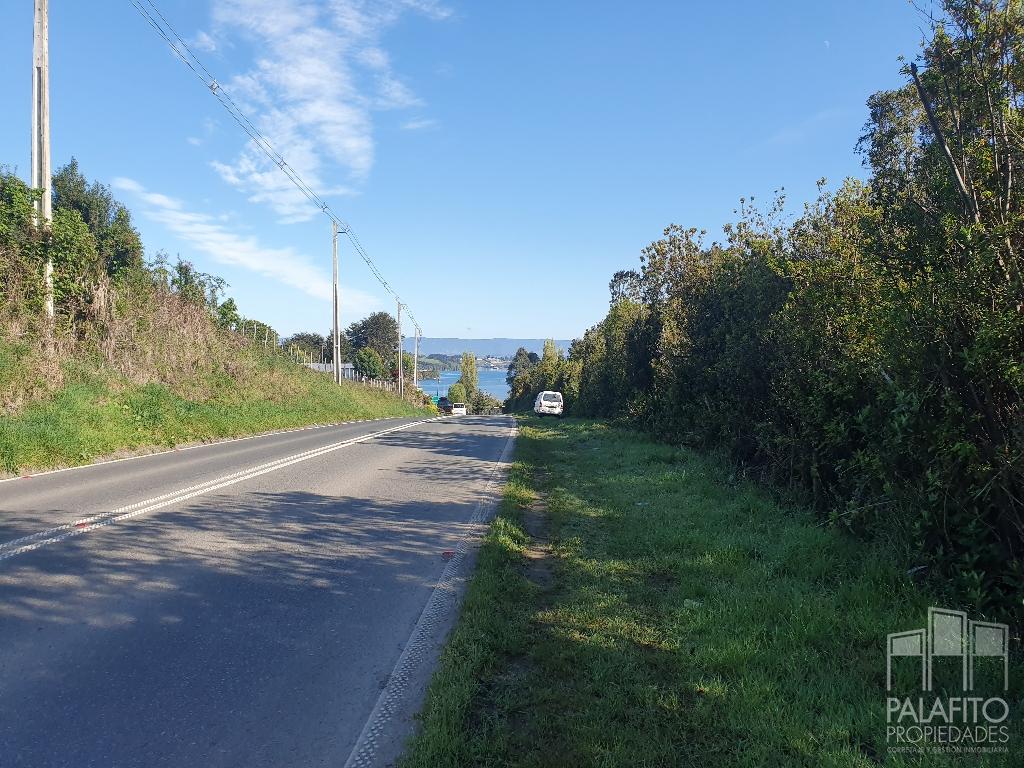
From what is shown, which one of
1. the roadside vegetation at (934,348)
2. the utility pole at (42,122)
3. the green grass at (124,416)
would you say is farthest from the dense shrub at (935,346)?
the utility pole at (42,122)

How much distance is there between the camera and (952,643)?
12.8ft

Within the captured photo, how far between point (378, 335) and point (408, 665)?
94154 mm

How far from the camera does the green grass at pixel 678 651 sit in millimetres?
3141

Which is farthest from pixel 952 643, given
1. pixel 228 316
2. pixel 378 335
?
pixel 378 335

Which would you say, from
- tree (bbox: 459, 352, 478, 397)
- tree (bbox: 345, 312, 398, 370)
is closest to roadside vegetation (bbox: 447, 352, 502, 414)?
tree (bbox: 459, 352, 478, 397)

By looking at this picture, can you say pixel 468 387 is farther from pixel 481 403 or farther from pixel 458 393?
pixel 481 403

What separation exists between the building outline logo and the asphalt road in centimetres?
293

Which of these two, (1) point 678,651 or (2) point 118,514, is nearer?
(1) point 678,651

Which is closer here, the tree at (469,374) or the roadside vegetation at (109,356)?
the roadside vegetation at (109,356)

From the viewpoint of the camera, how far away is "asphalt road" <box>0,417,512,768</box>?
3.20 m

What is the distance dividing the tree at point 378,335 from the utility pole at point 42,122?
77810mm

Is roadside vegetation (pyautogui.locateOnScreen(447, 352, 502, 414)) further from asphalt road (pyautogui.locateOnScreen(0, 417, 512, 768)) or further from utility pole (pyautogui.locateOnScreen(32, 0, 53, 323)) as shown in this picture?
asphalt road (pyautogui.locateOnScreen(0, 417, 512, 768))

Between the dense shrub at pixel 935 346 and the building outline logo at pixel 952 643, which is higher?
the dense shrub at pixel 935 346

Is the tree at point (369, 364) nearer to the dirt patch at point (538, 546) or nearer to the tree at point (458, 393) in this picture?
the tree at point (458, 393)
